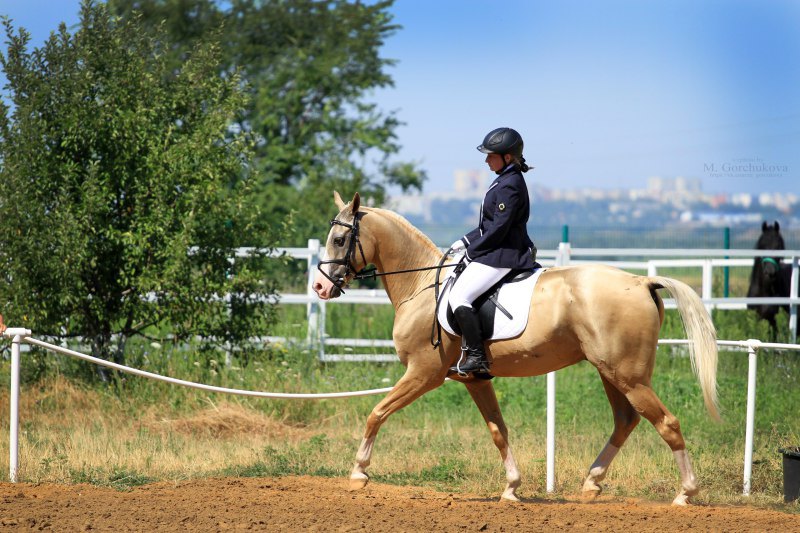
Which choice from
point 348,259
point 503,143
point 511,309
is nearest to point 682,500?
point 511,309

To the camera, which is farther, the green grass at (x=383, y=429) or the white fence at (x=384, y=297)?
the white fence at (x=384, y=297)

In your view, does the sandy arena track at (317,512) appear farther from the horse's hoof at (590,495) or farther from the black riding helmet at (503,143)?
the black riding helmet at (503,143)

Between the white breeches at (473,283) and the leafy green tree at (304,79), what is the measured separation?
19.0 metres

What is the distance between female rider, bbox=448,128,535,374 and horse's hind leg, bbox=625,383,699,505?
3.79 ft

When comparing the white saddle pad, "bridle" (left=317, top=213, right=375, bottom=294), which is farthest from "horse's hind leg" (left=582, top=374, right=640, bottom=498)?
"bridle" (left=317, top=213, right=375, bottom=294)

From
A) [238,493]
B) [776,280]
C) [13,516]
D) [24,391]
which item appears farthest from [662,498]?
[776,280]

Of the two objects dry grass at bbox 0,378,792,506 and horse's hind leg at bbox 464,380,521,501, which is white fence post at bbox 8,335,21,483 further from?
horse's hind leg at bbox 464,380,521,501

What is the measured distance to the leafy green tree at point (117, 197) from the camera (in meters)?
10.4

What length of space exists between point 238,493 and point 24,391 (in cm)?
493

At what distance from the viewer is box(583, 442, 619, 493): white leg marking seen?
7.48 m

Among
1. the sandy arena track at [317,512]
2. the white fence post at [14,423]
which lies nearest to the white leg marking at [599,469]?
the sandy arena track at [317,512]

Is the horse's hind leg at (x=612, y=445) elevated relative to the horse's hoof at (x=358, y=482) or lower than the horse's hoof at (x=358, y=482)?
elevated

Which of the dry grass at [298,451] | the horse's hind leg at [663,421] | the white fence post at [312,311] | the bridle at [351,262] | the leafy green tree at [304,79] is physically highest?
the leafy green tree at [304,79]

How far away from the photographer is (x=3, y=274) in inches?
413
